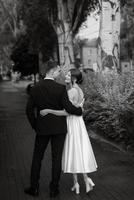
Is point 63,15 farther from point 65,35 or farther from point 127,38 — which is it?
point 127,38

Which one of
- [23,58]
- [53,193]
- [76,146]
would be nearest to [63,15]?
[23,58]

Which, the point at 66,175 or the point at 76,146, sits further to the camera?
the point at 66,175

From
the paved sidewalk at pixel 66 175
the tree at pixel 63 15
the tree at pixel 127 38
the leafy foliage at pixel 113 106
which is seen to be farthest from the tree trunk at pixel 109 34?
the tree at pixel 127 38

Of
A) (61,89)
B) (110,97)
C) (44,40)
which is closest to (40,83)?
(61,89)

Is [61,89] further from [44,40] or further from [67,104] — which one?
[44,40]

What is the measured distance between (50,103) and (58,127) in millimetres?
338

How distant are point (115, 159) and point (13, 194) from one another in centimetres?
340

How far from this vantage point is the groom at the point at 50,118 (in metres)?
7.19

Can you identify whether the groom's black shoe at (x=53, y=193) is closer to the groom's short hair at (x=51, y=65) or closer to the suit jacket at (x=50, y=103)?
the suit jacket at (x=50, y=103)

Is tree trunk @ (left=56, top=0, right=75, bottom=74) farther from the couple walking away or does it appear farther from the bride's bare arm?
the bride's bare arm

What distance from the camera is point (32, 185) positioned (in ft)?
24.2

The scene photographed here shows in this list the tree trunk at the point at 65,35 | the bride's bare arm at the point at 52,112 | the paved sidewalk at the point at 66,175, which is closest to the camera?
the bride's bare arm at the point at 52,112

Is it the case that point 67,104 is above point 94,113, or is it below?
above

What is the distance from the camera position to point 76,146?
740 centimetres
